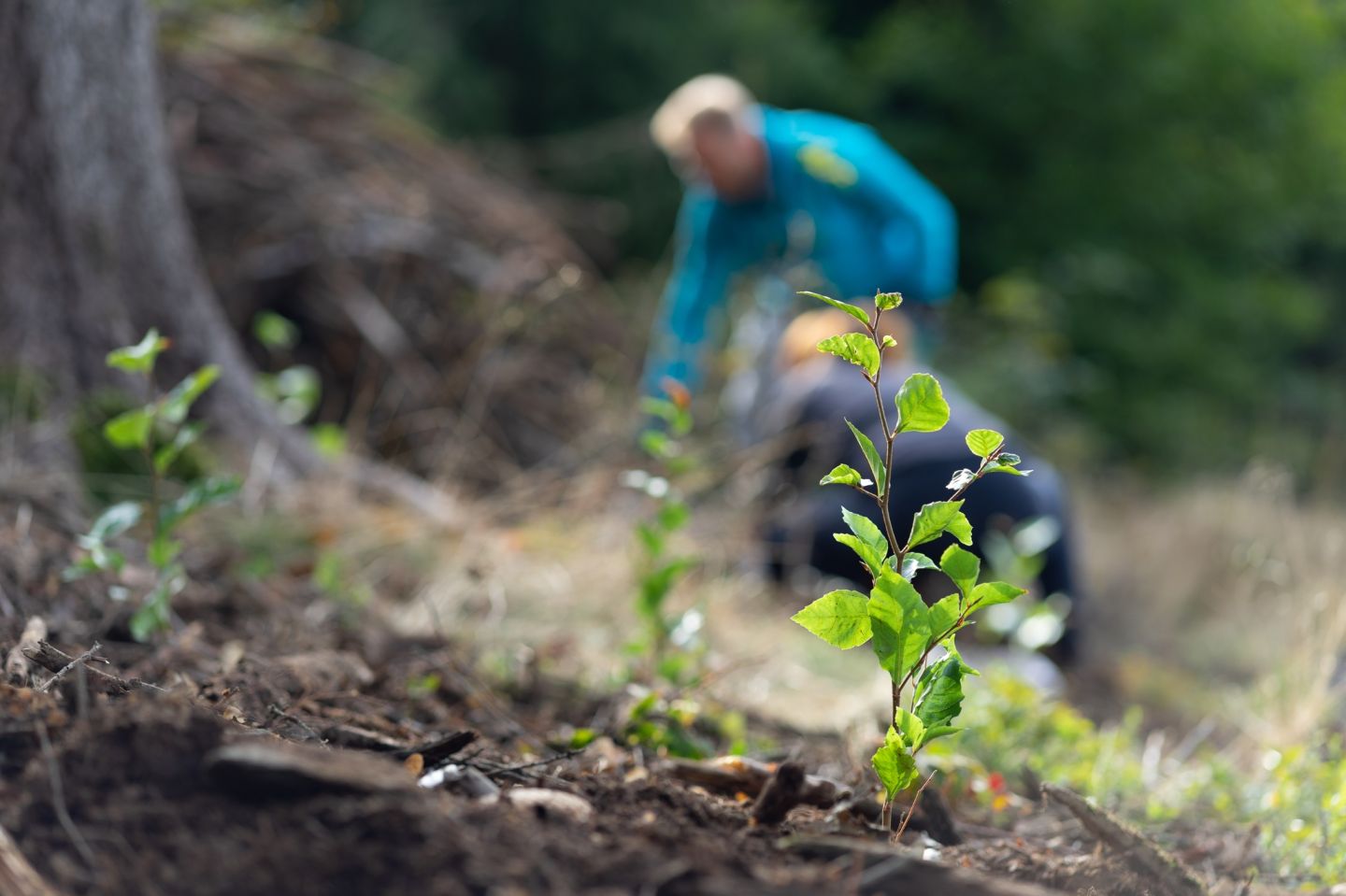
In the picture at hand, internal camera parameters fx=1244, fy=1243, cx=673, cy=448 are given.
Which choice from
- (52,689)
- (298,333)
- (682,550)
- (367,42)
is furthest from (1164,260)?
(52,689)

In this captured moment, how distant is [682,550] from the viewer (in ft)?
11.9

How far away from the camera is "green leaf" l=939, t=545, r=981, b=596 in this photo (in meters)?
1.33

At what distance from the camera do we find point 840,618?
1358 millimetres

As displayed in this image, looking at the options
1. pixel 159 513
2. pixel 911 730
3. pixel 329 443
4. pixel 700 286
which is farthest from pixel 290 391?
pixel 700 286

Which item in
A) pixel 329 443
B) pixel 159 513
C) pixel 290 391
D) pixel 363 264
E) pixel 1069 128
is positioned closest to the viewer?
pixel 159 513

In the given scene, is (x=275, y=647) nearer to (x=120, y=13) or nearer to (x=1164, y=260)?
(x=120, y=13)

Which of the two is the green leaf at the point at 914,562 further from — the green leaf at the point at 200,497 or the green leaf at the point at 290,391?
the green leaf at the point at 290,391

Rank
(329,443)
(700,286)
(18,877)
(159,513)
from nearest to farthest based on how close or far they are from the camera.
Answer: (18,877), (159,513), (329,443), (700,286)

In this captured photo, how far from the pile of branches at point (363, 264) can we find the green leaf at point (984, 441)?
3.79 m

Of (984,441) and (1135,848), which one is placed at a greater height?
(984,441)

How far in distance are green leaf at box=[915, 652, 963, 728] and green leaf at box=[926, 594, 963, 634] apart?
48 millimetres

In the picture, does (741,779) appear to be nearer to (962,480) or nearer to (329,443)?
(962,480)

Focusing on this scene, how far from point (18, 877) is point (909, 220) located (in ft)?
15.9

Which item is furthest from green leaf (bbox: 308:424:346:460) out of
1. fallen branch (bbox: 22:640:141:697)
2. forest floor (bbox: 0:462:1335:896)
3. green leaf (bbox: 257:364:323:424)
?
fallen branch (bbox: 22:640:141:697)
